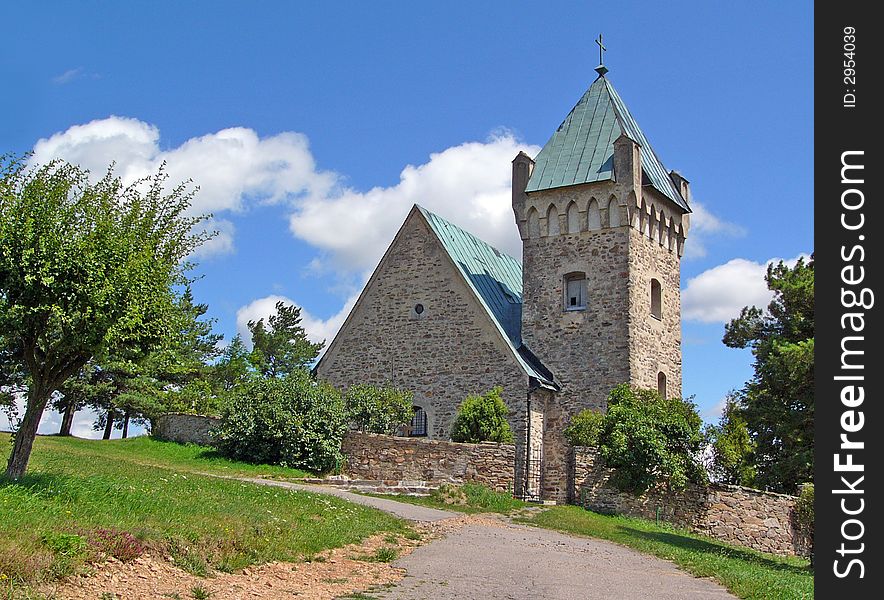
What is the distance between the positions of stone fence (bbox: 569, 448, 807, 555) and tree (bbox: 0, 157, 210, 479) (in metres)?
15.6

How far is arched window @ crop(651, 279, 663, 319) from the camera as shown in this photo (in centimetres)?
3106

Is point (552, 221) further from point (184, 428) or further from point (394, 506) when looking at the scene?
point (184, 428)

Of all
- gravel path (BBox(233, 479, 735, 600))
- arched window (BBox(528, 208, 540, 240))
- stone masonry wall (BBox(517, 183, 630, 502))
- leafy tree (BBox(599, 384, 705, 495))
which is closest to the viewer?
gravel path (BBox(233, 479, 735, 600))

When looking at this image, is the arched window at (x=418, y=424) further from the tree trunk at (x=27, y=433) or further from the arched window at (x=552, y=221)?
the tree trunk at (x=27, y=433)

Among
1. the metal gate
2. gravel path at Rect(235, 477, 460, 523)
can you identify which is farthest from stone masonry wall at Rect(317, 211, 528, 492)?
gravel path at Rect(235, 477, 460, 523)

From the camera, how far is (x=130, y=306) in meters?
12.3

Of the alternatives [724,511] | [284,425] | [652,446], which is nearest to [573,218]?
[652,446]

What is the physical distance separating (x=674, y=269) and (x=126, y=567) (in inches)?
1044

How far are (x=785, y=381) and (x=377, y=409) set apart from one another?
12.6 m

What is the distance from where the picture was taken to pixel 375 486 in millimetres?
22688

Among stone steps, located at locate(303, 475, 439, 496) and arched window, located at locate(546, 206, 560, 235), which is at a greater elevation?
arched window, located at locate(546, 206, 560, 235)

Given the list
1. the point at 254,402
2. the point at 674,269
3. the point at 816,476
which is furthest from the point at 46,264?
the point at 674,269

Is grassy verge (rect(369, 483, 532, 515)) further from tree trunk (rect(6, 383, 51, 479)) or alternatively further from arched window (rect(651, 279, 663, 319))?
arched window (rect(651, 279, 663, 319))

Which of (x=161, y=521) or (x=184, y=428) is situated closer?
(x=161, y=521)
